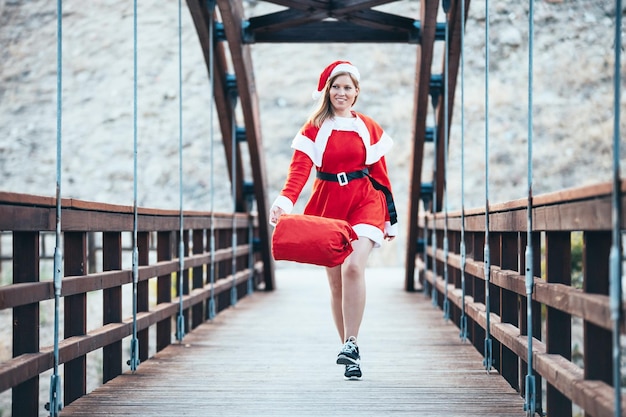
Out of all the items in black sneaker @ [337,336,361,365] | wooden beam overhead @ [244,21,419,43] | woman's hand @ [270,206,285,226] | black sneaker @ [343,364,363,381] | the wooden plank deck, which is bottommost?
the wooden plank deck

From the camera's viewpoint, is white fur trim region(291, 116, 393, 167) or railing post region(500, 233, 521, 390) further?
white fur trim region(291, 116, 393, 167)

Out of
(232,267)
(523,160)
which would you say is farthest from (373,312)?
(523,160)

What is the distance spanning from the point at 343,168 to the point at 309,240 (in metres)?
A: 0.49

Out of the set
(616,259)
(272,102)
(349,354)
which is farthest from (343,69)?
(272,102)

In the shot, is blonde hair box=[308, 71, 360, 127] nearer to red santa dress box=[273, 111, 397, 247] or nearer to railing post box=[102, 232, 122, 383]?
red santa dress box=[273, 111, 397, 247]

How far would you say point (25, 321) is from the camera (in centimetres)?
281

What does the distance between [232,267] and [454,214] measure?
7.98 feet

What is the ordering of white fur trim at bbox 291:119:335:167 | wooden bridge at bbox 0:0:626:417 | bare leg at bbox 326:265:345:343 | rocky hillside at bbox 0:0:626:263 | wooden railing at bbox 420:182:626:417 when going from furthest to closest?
rocky hillside at bbox 0:0:626:263
bare leg at bbox 326:265:345:343
white fur trim at bbox 291:119:335:167
wooden bridge at bbox 0:0:626:417
wooden railing at bbox 420:182:626:417

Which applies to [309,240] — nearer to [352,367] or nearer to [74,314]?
[352,367]

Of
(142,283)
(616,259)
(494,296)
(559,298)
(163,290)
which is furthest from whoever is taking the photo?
(163,290)

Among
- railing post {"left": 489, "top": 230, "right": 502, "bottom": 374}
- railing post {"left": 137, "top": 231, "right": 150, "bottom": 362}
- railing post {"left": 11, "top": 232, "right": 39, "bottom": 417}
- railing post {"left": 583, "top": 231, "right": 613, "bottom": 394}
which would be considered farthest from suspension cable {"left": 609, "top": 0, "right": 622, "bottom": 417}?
railing post {"left": 137, "top": 231, "right": 150, "bottom": 362}

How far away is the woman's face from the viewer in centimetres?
393

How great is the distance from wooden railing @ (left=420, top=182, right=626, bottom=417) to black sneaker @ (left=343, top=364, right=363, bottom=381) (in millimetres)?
563

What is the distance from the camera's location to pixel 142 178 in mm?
21484
